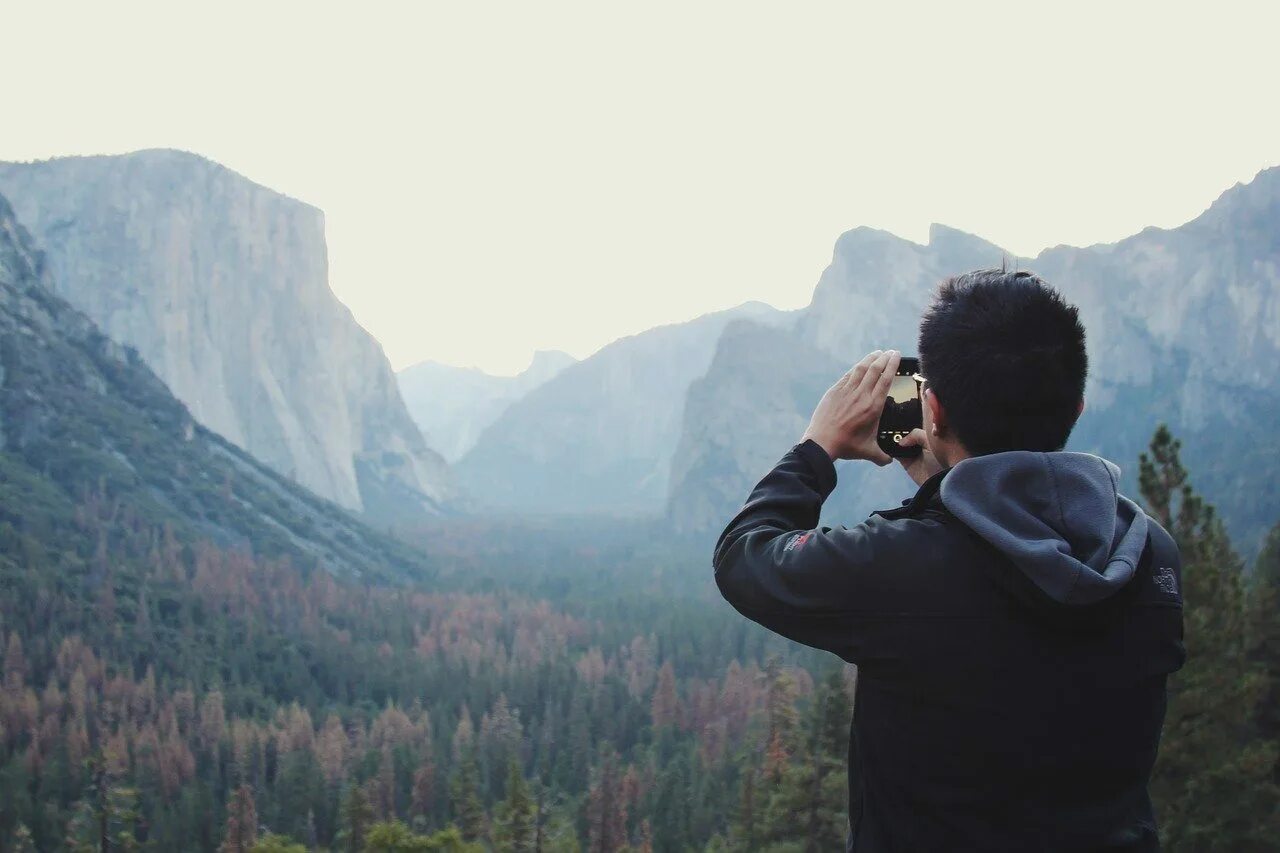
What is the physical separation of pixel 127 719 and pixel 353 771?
1550 centimetres

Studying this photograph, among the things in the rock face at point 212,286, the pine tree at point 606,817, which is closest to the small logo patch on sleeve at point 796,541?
the pine tree at point 606,817

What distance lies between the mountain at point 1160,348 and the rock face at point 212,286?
7430 centimetres

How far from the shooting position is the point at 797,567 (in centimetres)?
209

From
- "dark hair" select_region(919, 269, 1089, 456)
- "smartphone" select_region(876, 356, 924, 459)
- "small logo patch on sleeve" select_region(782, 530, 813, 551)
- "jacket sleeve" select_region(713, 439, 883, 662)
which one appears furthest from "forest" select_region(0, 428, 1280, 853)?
"small logo patch on sleeve" select_region(782, 530, 813, 551)

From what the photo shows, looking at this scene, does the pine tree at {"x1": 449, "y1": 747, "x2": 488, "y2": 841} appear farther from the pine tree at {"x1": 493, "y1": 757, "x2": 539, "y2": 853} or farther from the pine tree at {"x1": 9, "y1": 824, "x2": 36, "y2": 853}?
the pine tree at {"x1": 9, "y1": 824, "x2": 36, "y2": 853}

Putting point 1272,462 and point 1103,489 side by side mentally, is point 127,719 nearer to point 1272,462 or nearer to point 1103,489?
point 1103,489

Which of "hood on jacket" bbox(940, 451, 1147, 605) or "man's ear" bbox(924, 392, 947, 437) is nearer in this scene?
"hood on jacket" bbox(940, 451, 1147, 605)

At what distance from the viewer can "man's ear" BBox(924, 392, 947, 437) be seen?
7.34ft

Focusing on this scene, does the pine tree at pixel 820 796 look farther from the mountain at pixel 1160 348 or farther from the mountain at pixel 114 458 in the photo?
the mountain at pixel 114 458

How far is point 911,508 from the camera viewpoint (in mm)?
2152

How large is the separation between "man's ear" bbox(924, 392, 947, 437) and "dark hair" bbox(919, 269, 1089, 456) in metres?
0.02

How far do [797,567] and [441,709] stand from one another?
2445 inches

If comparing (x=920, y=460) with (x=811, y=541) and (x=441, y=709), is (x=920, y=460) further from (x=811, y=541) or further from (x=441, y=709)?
(x=441, y=709)

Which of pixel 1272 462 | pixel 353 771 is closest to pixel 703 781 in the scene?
pixel 353 771
